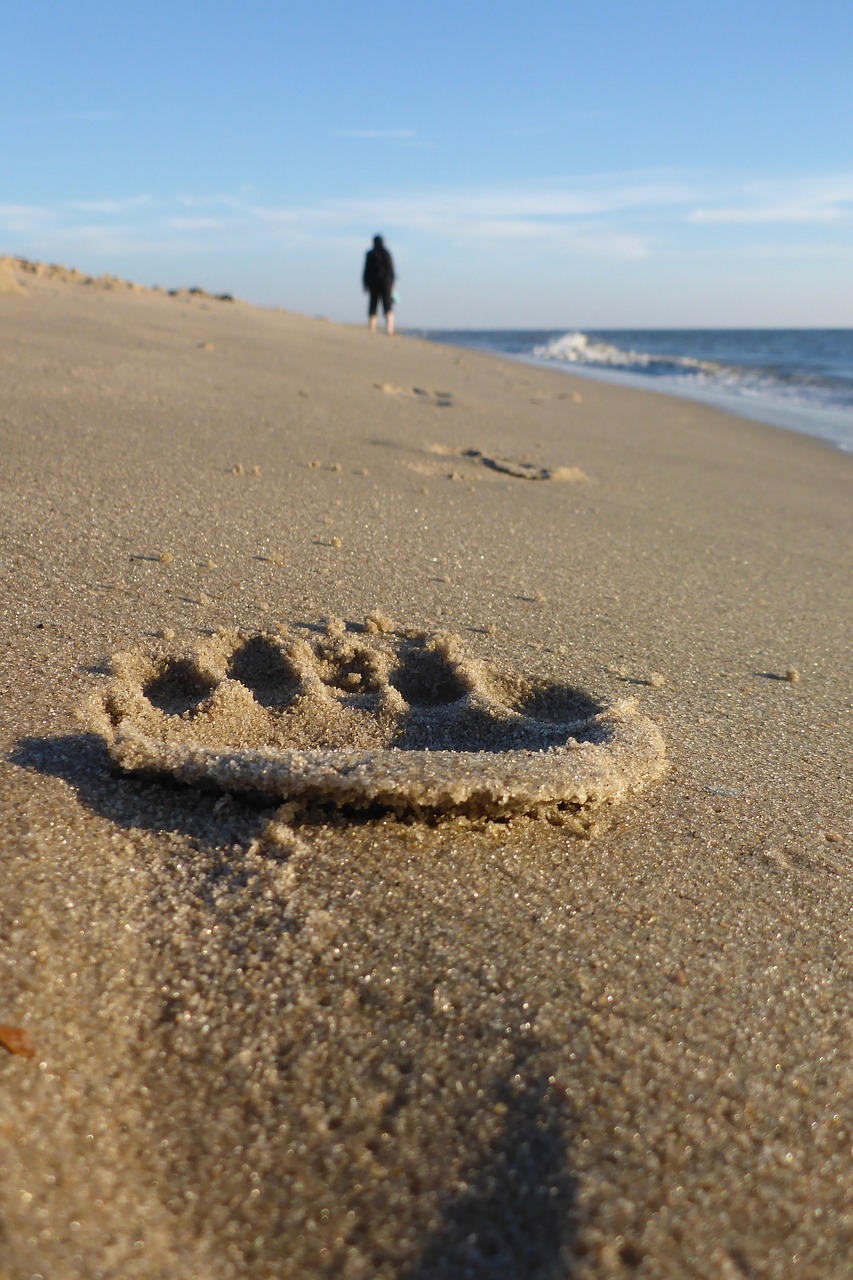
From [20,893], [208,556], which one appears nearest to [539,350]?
[208,556]

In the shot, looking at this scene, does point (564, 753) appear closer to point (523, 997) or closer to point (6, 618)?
point (523, 997)

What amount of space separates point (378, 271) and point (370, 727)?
10094mm

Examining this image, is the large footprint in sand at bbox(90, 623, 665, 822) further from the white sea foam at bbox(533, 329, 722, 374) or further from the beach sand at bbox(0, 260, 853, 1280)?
the white sea foam at bbox(533, 329, 722, 374)

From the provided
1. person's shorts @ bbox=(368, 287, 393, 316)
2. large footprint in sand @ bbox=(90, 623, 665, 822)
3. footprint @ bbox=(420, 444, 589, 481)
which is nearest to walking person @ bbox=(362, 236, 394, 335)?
person's shorts @ bbox=(368, 287, 393, 316)

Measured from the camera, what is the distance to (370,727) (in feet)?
4.89

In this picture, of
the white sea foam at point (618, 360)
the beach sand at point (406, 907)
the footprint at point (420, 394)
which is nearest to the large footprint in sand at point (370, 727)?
the beach sand at point (406, 907)

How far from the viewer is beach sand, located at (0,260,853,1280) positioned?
0.75 meters

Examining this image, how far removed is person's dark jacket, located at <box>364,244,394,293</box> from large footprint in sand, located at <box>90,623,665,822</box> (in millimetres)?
9737

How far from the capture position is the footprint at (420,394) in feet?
16.1

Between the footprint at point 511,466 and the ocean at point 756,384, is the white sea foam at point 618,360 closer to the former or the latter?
the ocean at point 756,384

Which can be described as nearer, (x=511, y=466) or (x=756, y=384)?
(x=511, y=466)

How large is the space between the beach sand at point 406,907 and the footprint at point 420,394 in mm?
2648

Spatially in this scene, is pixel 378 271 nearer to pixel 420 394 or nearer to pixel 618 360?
pixel 618 360

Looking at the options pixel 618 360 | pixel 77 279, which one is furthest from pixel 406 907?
pixel 618 360
